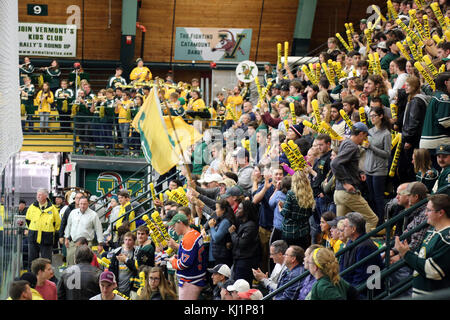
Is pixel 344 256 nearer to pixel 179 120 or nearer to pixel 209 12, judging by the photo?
pixel 179 120

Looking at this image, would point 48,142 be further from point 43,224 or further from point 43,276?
point 43,276

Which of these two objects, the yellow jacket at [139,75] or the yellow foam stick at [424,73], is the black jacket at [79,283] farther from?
the yellow jacket at [139,75]

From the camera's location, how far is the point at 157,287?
28.4 feet

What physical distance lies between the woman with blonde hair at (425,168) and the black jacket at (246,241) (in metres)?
2.09

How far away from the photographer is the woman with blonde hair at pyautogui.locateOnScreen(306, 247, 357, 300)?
20.5 ft

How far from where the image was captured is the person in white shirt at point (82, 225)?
13758mm

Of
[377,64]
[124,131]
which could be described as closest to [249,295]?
[377,64]

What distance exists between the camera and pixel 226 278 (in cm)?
901

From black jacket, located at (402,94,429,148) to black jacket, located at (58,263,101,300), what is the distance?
14.2 feet

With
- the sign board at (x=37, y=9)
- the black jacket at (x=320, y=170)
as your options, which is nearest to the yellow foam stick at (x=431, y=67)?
the black jacket at (x=320, y=170)

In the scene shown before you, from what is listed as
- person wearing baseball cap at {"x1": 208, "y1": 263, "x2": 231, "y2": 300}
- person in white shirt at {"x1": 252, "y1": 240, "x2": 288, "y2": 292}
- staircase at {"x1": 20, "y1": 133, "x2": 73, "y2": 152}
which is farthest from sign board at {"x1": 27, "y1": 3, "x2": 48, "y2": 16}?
person in white shirt at {"x1": 252, "y1": 240, "x2": 288, "y2": 292}
